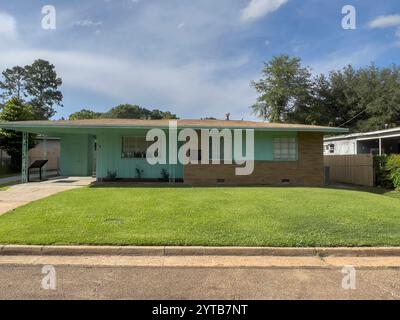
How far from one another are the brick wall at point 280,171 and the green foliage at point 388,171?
263 centimetres

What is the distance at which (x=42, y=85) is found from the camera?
5856 centimetres

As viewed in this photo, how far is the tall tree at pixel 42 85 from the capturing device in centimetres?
5800

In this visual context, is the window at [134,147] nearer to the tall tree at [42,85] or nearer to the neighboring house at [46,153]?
the neighboring house at [46,153]

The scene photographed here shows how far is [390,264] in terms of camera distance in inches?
219

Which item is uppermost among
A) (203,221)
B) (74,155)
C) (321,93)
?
(321,93)

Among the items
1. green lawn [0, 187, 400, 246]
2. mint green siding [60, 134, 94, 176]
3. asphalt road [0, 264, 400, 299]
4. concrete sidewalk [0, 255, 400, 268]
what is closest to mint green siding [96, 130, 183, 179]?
mint green siding [60, 134, 94, 176]

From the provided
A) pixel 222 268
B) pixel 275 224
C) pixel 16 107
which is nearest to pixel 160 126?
pixel 275 224

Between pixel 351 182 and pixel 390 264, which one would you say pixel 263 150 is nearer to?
pixel 351 182

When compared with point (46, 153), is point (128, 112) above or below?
above

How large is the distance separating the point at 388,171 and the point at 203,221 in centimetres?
1174

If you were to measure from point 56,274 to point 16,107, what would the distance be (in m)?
22.5

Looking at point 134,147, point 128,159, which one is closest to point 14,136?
point 128,159

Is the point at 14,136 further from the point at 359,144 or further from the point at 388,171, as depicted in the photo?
the point at 359,144

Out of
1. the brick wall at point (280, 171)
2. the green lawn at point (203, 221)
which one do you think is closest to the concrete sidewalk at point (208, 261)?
the green lawn at point (203, 221)
